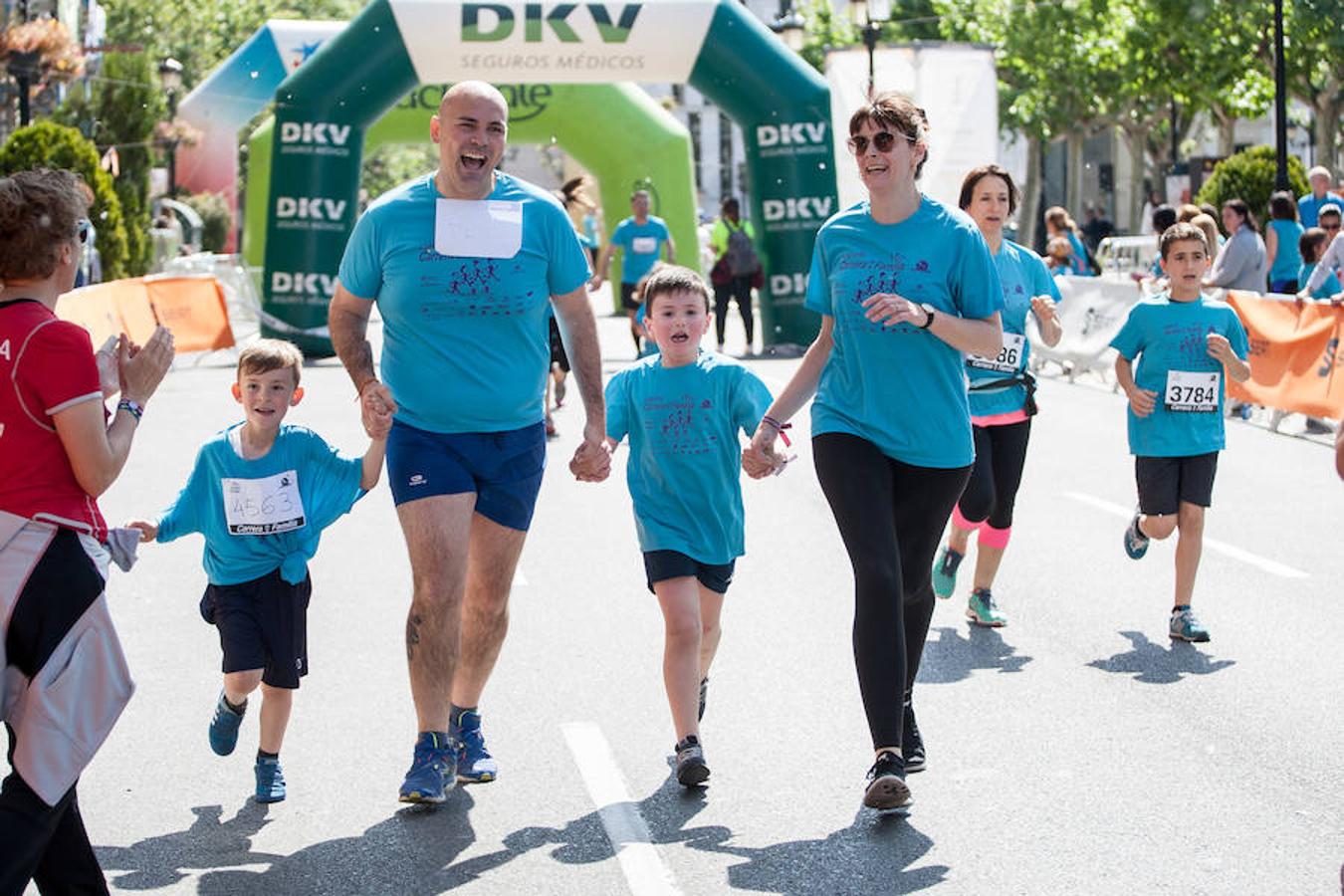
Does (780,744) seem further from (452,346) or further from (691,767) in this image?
(452,346)

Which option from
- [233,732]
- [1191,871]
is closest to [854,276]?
[1191,871]

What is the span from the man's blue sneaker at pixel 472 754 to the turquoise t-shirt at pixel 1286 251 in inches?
566

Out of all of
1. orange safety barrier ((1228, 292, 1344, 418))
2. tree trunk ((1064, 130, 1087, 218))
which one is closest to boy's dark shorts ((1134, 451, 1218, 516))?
orange safety barrier ((1228, 292, 1344, 418))

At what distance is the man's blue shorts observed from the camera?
5.95 meters

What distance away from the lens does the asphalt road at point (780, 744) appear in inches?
210

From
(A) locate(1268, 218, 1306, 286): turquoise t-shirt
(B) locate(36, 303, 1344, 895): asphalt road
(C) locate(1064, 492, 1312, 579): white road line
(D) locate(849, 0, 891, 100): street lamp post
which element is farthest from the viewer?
(D) locate(849, 0, 891, 100): street lamp post

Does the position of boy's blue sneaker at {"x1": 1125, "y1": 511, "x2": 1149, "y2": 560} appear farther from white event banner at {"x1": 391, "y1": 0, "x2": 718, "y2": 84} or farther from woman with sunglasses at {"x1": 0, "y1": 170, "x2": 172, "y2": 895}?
white event banner at {"x1": 391, "y1": 0, "x2": 718, "y2": 84}

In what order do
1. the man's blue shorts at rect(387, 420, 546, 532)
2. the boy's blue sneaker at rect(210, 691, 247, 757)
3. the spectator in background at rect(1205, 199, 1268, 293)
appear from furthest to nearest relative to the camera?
the spectator in background at rect(1205, 199, 1268, 293)
the boy's blue sneaker at rect(210, 691, 247, 757)
the man's blue shorts at rect(387, 420, 546, 532)

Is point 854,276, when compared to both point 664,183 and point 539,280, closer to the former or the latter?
point 539,280

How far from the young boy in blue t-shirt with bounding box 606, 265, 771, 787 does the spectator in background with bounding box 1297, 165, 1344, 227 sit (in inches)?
558

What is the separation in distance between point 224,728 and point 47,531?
1.87 meters

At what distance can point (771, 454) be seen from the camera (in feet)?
19.8

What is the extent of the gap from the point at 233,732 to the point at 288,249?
18613 millimetres

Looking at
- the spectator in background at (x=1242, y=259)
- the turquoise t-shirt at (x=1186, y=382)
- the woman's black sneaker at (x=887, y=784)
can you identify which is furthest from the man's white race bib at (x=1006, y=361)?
the spectator in background at (x=1242, y=259)
